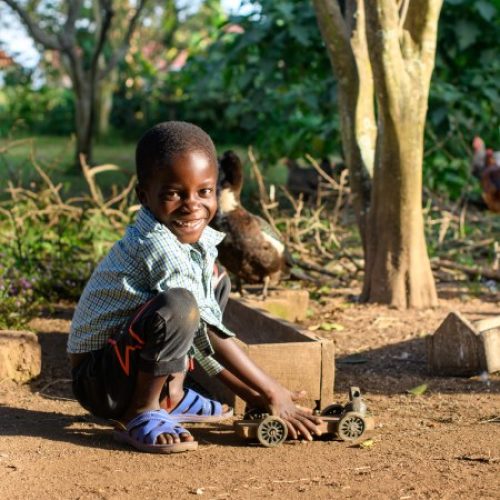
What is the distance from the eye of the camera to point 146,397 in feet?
10.7

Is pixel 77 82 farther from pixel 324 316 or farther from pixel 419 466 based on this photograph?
pixel 419 466

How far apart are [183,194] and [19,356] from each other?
1.45 meters

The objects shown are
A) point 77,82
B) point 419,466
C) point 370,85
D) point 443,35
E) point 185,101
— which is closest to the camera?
point 419,466

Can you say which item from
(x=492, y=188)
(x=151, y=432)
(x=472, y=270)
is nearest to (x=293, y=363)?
(x=151, y=432)

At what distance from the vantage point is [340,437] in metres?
3.28

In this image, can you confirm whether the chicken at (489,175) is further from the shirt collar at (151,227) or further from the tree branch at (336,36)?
the shirt collar at (151,227)

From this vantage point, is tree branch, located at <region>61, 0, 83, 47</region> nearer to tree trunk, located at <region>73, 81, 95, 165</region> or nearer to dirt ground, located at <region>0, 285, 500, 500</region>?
tree trunk, located at <region>73, 81, 95, 165</region>

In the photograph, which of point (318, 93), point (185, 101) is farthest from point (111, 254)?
point (185, 101)

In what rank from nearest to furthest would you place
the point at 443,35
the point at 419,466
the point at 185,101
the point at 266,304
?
the point at 419,466
the point at 266,304
the point at 443,35
the point at 185,101

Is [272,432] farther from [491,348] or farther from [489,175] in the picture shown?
[489,175]

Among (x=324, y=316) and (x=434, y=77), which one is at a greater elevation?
(x=434, y=77)

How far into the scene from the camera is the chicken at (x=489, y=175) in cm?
873

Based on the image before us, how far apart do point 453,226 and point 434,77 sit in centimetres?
205

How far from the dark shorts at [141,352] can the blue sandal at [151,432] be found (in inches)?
3.3
